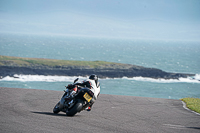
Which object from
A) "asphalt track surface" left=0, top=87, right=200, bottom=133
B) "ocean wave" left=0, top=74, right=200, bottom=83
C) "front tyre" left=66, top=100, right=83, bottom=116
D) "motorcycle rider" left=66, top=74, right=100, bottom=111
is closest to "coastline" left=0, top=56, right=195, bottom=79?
"ocean wave" left=0, top=74, right=200, bottom=83

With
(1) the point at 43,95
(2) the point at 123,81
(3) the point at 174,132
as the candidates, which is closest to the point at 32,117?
(3) the point at 174,132

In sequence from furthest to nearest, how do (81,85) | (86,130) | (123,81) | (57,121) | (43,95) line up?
(123,81) → (43,95) → (81,85) → (57,121) → (86,130)

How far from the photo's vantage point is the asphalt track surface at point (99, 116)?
8.55 meters

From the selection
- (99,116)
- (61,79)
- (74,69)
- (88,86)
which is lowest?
(61,79)

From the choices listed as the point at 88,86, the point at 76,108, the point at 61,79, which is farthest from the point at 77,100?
the point at 61,79

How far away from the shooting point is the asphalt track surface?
28.1ft

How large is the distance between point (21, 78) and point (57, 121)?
60.7 metres

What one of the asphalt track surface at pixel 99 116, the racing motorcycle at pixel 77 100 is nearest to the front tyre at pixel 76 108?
the racing motorcycle at pixel 77 100

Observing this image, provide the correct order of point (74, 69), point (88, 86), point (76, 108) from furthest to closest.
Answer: point (74, 69), point (88, 86), point (76, 108)

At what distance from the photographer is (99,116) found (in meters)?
11.1

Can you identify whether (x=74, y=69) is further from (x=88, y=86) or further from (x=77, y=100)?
(x=77, y=100)

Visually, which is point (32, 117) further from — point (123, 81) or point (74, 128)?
point (123, 81)

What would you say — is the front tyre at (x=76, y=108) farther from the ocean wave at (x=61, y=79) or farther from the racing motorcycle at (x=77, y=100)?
the ocean wave at (x=61, y=79)

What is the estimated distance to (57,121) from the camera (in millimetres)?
9188
